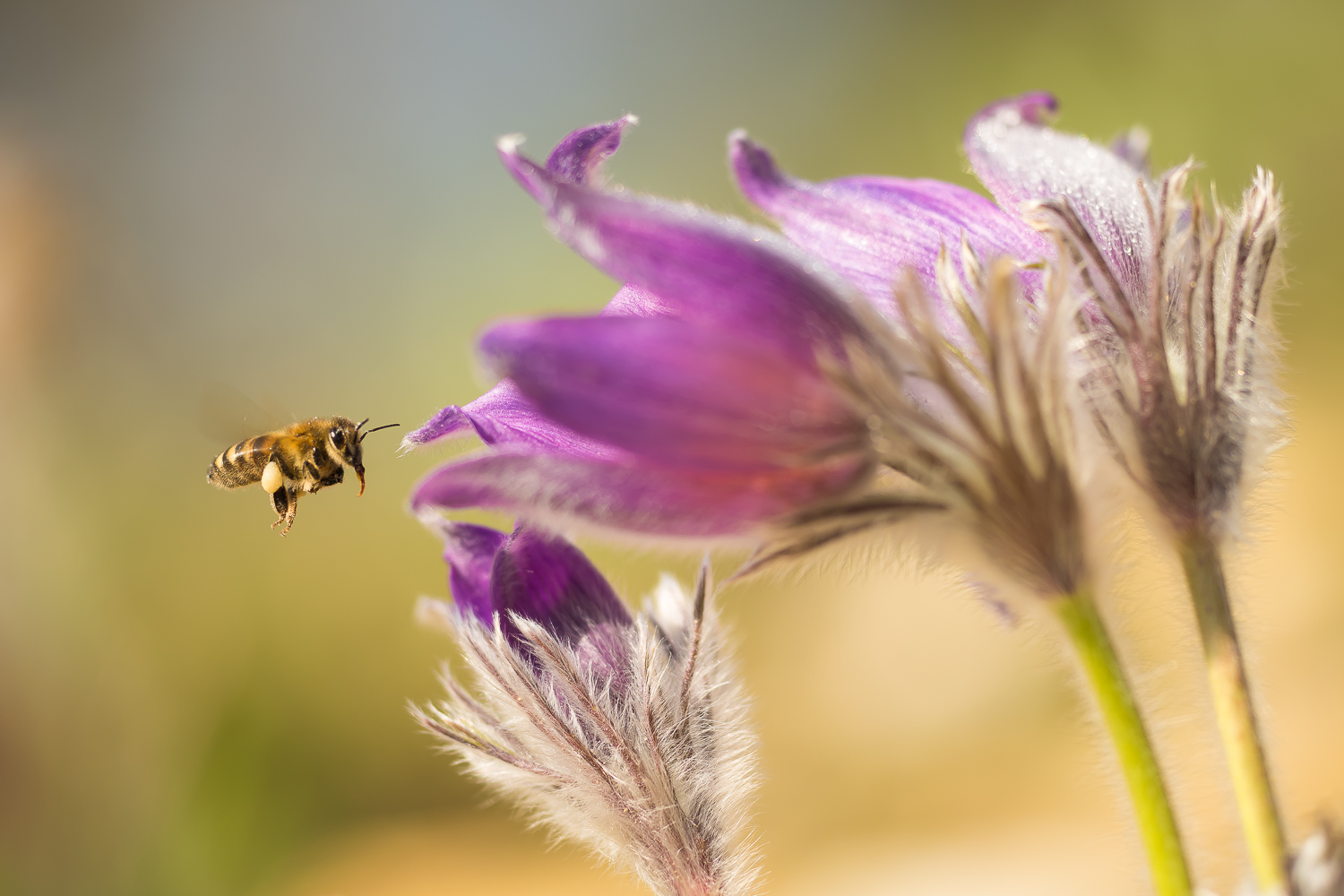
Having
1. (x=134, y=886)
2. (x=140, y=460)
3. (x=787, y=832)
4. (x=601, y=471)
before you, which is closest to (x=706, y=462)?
(x=601, y=471)

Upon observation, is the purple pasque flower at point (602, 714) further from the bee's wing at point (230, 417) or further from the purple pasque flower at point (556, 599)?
the bee's wing at point (230, 417)

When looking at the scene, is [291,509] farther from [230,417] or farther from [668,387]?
[668,387]

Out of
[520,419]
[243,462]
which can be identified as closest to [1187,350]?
[520,419]

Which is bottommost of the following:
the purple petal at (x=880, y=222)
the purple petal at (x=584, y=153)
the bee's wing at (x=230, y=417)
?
the purple petal at (x=880, y=222)

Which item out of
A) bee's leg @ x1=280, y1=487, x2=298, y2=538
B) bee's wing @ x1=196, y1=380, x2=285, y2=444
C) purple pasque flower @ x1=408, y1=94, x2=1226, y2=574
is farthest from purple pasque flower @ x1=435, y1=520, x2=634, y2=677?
bee's wing @ x1=196, y1=380, x2=285, y2=444

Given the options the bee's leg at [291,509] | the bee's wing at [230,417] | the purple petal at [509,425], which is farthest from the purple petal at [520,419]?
the bee's wing at [230,417]
